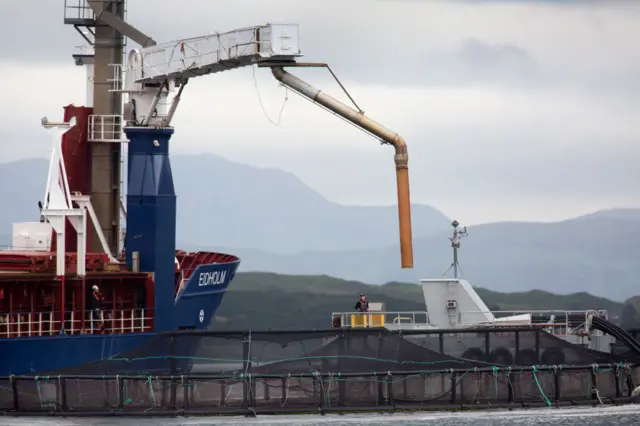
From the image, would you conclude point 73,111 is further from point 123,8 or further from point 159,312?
point 159,312

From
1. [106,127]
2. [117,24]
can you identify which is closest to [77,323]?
[106,127]

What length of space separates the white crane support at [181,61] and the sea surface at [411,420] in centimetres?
1966

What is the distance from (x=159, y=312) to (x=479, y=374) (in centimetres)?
1828

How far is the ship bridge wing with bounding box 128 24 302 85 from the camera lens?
69.9m

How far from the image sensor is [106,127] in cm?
7919

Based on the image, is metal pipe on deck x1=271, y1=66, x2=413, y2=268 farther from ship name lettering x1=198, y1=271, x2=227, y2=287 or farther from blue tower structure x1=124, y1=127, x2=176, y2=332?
ship name lettering x1=198, y1=271, x2=227, y2=287

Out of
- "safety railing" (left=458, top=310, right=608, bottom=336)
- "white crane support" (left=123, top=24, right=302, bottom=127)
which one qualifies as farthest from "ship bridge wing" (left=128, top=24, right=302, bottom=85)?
"safety railing" (left=458, top=310, right=608, bottom=336)

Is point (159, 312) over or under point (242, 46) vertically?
under

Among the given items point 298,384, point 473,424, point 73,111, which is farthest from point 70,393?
point 73,111

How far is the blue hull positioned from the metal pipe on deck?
9565 millimetres

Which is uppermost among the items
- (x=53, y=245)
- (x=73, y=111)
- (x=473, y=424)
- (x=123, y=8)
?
(x=123, y=8)

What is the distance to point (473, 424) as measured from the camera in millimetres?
54438

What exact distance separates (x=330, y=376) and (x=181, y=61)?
20587 millimetres

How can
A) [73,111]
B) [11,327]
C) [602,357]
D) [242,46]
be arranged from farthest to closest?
[73,111]
[242,46]
[11,327]
[602,357]
